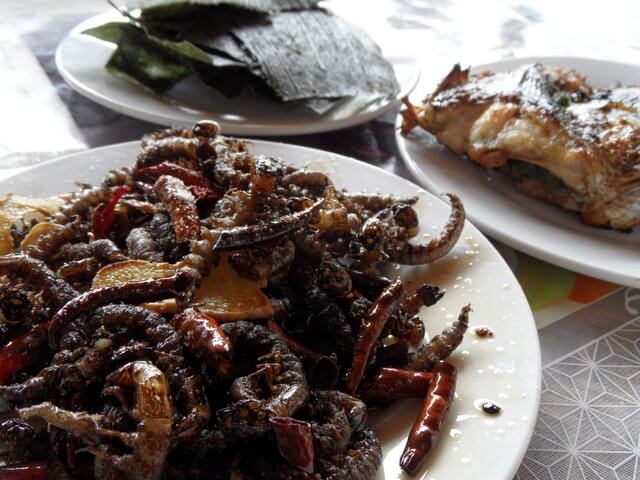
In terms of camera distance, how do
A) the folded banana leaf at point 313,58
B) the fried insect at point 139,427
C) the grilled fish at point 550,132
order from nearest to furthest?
the fried insect at point 139,427 < the grilled fish at point 550,132 < the folded banana leaf at point 313,58

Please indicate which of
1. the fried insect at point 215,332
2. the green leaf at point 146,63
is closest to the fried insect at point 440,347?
the fried insect at point 215,332

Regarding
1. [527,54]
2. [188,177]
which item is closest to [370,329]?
[188,177]

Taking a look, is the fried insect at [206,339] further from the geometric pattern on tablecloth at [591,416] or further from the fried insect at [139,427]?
the geometric pattern on tablecloth at [591,416]

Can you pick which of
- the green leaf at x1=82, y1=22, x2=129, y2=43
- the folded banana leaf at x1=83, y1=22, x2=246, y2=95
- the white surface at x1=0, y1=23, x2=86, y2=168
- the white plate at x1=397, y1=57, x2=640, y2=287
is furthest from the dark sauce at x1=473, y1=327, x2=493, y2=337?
the green leaf at x1=82, y1=22, x2=129, y2=43

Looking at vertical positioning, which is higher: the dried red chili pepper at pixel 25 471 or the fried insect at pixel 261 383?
the fried insect at pixel 261 383

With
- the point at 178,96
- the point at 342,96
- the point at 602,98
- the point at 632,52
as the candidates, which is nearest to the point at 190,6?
the point at 178,96

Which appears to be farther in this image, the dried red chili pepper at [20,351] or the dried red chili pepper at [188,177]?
the dried red chili pepper at [188,177]
